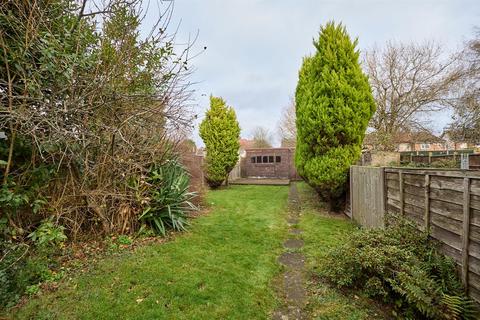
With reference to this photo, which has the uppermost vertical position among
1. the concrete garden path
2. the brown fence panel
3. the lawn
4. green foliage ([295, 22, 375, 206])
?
green foliage ([295, 22, 375, 206])

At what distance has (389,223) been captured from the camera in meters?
3.73

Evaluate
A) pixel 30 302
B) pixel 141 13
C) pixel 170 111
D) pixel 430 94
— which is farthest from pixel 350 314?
pixel 430 94

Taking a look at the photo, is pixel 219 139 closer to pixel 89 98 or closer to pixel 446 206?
pixel 89 98

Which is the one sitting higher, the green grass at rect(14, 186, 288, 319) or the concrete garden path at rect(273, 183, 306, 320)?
the green grass at rect(14, 186, 288, 319)

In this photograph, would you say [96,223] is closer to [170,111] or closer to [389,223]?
[170,111]

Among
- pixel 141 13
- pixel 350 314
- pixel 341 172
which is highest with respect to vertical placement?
pixel 141 13

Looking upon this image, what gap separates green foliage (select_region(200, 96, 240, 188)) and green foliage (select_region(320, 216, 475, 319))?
9.15 metres

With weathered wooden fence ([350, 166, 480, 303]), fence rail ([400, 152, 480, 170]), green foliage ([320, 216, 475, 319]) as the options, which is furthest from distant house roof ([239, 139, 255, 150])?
green foliage ([320, 216, 475, 319])

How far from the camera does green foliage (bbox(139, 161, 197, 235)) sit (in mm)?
4742

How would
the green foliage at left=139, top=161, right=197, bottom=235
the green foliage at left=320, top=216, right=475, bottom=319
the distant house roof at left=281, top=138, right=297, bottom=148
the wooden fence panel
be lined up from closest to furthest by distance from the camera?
the green foliage at left=320, top=216, right=475, bottom=319 < the wooden fence panel < the green foliage at left=139, top=161, right=197, bottom=235 < the distant house roof at left=281, top=138, right=297, bottom=148

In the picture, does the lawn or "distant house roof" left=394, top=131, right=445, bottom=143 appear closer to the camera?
the lawn

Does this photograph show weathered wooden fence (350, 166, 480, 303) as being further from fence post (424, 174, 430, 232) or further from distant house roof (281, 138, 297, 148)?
distant house roof (281, 138, 297, 148)

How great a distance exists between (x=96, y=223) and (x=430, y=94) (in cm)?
1871

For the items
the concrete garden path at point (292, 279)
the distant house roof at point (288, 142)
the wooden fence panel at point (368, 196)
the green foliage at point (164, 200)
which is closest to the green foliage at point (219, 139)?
the green foliage at point (164, 200)
